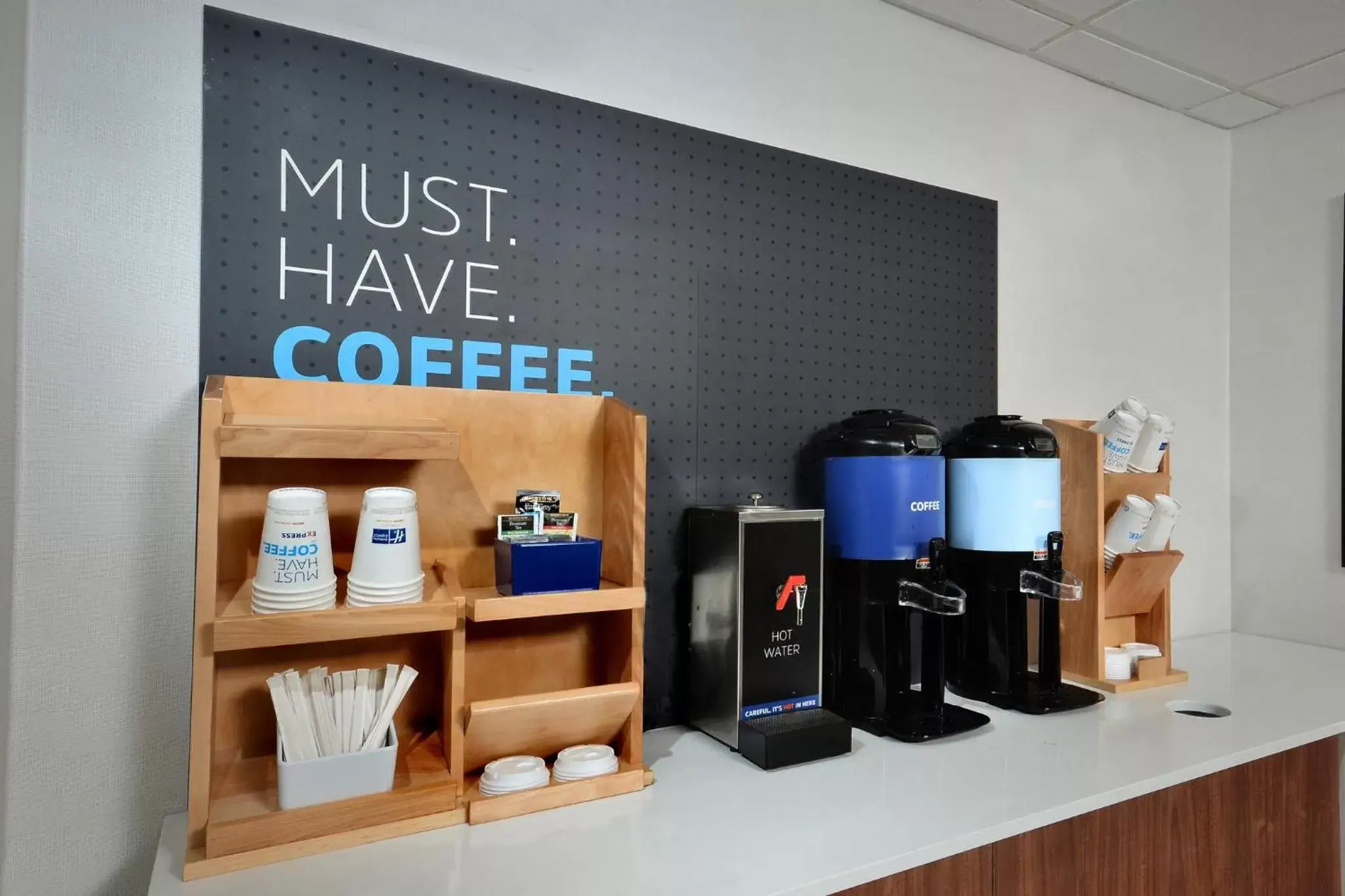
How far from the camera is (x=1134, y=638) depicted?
6.95 ft

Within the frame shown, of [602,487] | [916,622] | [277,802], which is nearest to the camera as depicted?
[277,802]

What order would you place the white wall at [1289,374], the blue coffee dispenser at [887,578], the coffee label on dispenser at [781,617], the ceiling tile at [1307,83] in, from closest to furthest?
the coffee label on dispenser at [781,617] < the blue coffee dispenser at [887,578] < the ceiling tile at [1307,83] < the white wall at [1289,374]

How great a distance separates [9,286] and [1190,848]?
229 cm

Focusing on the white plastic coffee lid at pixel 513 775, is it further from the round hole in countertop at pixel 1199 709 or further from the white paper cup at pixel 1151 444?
the white paper cup at pixel 1151 444

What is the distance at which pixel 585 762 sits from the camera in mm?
1291

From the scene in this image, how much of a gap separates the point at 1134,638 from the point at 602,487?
154 centimetres

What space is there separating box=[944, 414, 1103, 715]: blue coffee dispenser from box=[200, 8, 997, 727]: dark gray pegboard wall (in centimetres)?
32

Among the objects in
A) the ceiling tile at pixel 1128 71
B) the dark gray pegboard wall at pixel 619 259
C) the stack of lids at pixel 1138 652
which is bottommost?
the stack of lids at pixel 1138 652

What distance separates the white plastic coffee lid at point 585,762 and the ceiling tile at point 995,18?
1945 mm

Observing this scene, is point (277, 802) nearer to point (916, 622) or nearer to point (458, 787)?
point (458, 787)

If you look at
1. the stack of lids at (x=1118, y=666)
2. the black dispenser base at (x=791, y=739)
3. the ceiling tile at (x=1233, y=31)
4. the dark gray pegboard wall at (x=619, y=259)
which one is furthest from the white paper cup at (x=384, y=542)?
the ceiling tile at (x=1233, y=31)

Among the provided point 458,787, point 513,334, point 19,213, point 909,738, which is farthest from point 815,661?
point 19,213

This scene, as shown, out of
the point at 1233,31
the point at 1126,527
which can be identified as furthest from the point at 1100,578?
the point at 1233,31

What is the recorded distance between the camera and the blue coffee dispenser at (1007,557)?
176 cm
